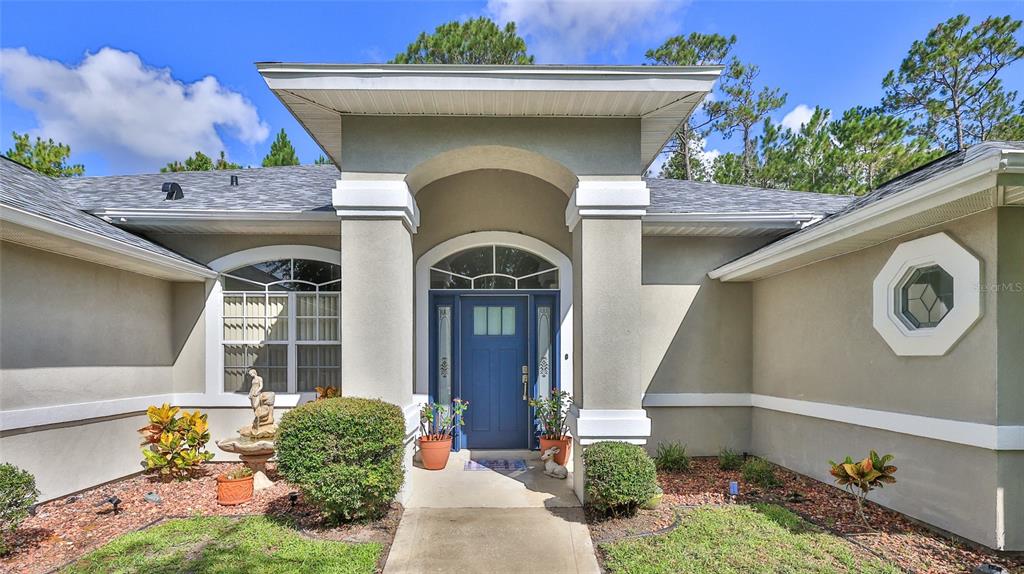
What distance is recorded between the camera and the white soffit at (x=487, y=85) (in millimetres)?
4945

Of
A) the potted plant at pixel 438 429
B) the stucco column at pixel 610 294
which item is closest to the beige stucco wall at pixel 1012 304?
the stucco column at pixel 610 294

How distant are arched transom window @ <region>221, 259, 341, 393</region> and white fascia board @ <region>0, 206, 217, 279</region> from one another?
1.88 ft

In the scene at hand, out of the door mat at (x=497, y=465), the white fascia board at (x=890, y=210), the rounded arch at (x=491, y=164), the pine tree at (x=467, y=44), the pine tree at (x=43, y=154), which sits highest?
the pine tree at (x=467, y=44)

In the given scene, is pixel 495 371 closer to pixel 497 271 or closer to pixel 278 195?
pixel 497 271

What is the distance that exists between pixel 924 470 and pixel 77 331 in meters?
9.01

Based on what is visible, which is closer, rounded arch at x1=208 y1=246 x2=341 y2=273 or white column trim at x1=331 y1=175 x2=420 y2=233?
white column trim at x1=331 y1=175 x2=420 y2=233

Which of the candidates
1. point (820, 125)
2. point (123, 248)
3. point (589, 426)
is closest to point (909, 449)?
point (589, 426)

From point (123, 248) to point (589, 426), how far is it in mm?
5583

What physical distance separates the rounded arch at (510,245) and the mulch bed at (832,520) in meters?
2.19

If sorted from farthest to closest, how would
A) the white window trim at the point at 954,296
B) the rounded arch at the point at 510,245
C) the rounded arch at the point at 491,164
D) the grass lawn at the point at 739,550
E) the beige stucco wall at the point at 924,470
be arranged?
the rounded arch at the point at 510,245, the rounded arch at the point at 491,164, the white window trim at the point at 954,296, the beige stucco wall at the point at 924,470, the grass lawn at the point at 739,550

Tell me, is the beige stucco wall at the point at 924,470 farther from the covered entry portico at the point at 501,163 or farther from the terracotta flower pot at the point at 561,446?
the terracotta flower pot at the point at 561,446

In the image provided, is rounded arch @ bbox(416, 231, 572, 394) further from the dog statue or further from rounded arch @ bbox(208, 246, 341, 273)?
rounded arch @ bbox(208, 246, 341, 273)

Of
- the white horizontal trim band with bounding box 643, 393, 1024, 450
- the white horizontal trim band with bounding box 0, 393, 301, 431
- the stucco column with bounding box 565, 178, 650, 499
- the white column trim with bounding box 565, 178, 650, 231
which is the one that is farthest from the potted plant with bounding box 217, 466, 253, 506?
the white horizontal trim band with bounding box 643, 393, 1024, 450

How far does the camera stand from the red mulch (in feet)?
13.0
